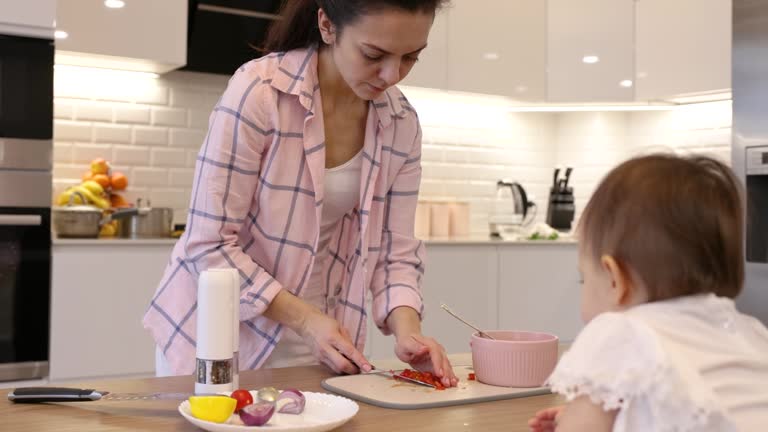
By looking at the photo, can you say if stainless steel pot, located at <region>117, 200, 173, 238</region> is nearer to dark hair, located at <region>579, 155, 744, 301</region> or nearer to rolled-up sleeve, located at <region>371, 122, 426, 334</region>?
rolled-up sleeve, located at <region>371, 122, 426, 334</region>

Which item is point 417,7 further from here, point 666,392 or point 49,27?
point 49,27

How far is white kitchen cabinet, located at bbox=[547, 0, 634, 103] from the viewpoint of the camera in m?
4.35

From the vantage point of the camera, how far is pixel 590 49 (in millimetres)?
4375

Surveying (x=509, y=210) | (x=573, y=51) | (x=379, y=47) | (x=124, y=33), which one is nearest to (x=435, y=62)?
(x=573, y=51)

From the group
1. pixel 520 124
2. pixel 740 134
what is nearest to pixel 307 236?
pixel 740 134

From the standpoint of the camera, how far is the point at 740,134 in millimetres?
3361

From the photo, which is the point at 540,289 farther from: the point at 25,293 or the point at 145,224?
the point at 25,293

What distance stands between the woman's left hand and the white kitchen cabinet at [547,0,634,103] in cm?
304

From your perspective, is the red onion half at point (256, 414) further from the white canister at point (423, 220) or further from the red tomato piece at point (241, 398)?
the white canister at point (423, 220)

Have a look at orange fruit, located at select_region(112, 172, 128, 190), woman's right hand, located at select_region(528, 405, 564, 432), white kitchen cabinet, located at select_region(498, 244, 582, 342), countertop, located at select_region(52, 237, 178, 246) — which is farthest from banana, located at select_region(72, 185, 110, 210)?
woman's right hand, located at select_region(528, 405, 564, 432)

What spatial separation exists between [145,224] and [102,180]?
11.3 inches

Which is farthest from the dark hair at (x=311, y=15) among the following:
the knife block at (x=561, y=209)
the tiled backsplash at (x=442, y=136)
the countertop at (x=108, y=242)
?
the knife block at (x=561, y=209)

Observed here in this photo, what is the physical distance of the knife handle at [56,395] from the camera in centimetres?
120

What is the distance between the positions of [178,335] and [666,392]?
42.5 inches
